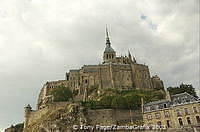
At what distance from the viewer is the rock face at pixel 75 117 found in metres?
49.9

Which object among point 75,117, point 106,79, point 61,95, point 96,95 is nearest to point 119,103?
point 75,117

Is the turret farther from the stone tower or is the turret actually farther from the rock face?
the stone tower

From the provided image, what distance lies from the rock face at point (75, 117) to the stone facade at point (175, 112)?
20.8 ft

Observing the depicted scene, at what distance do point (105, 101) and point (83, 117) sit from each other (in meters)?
10.3

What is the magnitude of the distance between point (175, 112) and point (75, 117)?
2239cm

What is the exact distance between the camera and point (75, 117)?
50.6 metres

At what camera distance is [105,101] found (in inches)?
2314

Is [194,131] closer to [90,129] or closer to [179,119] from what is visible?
[179,119]

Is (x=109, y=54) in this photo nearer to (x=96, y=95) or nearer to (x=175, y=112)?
(x=96, y=95)

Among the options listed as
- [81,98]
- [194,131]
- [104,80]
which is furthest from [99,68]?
[194,131]

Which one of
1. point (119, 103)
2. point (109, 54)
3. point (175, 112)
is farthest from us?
point (109, 54)

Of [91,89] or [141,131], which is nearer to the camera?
[141,131]

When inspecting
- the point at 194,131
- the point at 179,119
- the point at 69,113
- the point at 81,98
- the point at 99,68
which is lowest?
the point at 194,131

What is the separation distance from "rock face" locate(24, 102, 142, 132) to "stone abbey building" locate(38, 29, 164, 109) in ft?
85.7
